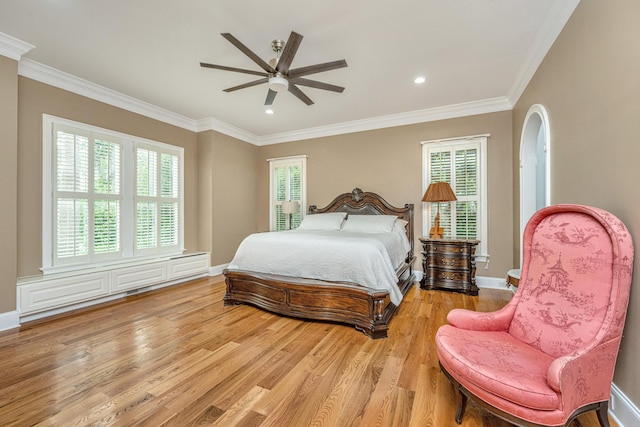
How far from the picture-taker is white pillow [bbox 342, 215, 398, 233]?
4.11 m

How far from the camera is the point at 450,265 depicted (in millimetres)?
4004

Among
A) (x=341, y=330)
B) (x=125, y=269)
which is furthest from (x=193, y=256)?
(x=341, y=330)

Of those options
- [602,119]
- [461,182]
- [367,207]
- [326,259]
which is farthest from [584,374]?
[367,207]

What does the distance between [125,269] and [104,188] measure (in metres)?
1.19

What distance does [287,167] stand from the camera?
5832mm

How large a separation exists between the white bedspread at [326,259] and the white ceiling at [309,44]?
205 centimetres

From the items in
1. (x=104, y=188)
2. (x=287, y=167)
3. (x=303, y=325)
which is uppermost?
(x=287, y=167)

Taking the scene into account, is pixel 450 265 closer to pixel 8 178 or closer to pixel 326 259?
pixel 326 259

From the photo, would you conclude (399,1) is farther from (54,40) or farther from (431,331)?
(54,40)

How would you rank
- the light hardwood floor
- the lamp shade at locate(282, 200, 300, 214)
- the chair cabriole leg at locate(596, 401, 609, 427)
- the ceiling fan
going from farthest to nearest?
the lamp shade at locate(282, 200, 300, 214), the ceiling fan, the light hardwood floor, the chair cabriole leg at locate(596, 401, 609, 427)

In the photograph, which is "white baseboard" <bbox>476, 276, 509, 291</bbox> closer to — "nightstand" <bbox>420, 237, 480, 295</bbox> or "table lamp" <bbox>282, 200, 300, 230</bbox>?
"nightstand" <bbox>420, 237, 480, 295</bbox>

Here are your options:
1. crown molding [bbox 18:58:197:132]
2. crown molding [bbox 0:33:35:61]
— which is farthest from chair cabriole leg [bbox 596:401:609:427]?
crown molding [bbox 18:58:197:132]

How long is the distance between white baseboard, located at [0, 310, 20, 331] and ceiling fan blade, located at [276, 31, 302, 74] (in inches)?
144

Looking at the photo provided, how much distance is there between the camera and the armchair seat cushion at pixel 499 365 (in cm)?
116
